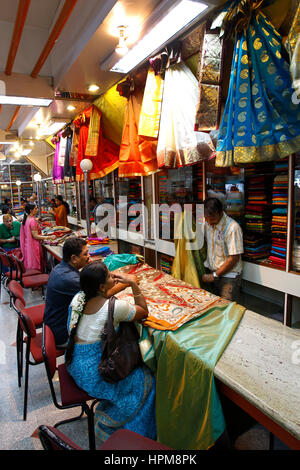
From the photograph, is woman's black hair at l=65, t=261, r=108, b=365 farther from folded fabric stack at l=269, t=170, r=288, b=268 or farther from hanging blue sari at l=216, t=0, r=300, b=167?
folded fabric stack at l=269, t=170, r=288, b=268

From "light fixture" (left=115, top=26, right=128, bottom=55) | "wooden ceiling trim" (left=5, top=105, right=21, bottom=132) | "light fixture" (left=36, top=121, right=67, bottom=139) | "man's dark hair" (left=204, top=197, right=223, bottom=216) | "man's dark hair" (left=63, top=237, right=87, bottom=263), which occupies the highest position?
"wooden ceiling trim" (left=5, top=105, right=21, bottom=132)

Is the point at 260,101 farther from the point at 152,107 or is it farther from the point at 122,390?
the point at 122,390

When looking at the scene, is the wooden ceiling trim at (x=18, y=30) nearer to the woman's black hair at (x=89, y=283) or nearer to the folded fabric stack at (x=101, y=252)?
the woman's black hair at (x=89, y=283)

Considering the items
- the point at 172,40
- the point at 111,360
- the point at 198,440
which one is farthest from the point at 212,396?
the point at 172,40

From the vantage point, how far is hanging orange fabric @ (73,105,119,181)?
13.8 ft

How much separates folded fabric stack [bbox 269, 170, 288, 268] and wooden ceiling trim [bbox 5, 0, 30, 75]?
7.14ft

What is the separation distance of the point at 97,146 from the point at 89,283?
2.86m

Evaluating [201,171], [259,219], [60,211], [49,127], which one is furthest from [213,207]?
[60,211]

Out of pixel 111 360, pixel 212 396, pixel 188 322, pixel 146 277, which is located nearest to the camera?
pixel 212 396

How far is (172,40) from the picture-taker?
2.66 metres

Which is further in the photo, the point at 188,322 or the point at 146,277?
the point at 146,277

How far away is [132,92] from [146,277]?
2014mm

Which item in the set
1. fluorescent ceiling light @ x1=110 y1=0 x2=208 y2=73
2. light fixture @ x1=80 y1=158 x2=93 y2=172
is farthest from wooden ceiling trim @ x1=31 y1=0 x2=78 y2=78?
light fixture @ x1=80 y1=158 x2=93 y2=172
